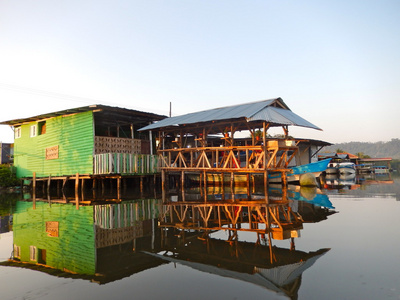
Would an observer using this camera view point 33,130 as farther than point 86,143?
Yes

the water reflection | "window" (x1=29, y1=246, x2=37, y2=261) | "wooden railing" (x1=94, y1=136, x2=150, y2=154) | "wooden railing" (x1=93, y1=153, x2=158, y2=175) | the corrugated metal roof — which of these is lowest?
"window" (x1=29, y1=246, x2=37, y2=261)

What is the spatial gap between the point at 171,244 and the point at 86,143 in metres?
14.3

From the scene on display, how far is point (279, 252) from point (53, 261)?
3.47 m

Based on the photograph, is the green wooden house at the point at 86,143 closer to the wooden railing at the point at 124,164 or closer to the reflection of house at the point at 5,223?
the wooden railing at the point at 124,164

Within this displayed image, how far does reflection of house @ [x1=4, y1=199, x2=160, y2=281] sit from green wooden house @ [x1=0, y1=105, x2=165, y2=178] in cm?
792

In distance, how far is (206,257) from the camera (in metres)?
4.73

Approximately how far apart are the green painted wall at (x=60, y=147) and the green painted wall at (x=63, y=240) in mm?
9285

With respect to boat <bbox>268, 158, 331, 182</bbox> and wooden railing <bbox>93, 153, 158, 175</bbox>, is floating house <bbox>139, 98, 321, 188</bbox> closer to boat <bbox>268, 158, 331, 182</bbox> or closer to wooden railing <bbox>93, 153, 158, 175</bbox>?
wooden railing <bbox>93, 153, 158, 175</bbox>

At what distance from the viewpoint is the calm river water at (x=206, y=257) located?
3.53 meters

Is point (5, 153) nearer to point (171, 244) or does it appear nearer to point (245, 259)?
point (171, 244)

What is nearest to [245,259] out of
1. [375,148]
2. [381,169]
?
[381,169]

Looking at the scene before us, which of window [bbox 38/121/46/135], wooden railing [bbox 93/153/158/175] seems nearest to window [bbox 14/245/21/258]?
wooden railing [bbox 93/153/158/175]

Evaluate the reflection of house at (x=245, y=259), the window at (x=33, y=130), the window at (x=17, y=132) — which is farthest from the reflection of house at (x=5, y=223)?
the window at (x=17, y=132)

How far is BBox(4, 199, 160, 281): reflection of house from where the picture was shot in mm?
4828
